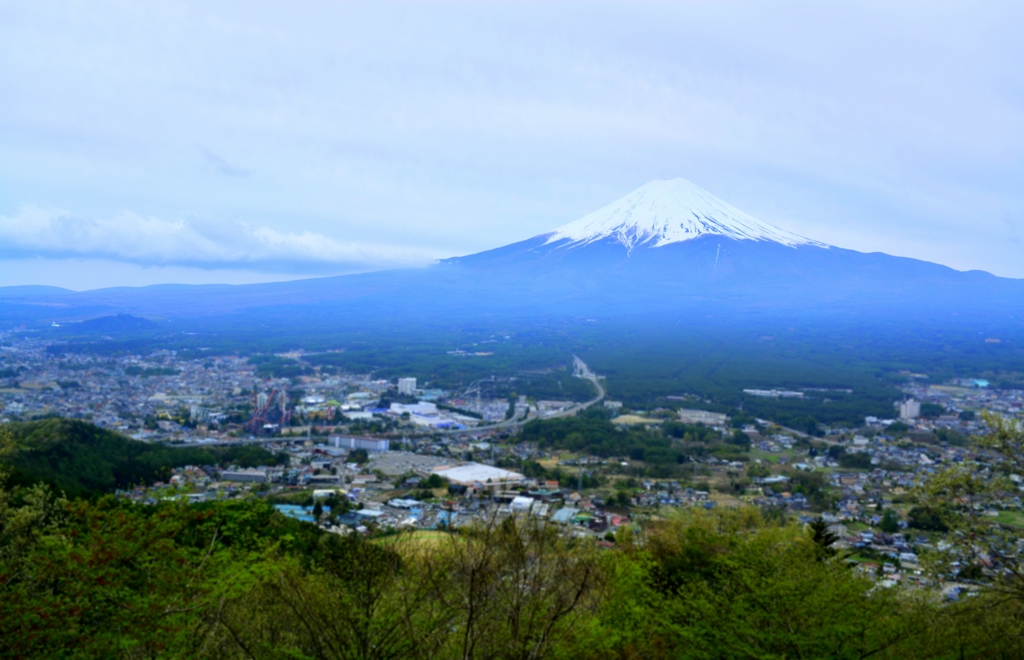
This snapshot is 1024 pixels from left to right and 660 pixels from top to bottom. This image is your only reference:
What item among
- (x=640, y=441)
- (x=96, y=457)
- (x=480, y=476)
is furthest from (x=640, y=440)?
(x=96, y=457)

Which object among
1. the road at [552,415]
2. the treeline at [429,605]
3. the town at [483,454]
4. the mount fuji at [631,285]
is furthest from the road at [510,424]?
the mount fuji at [631,285]

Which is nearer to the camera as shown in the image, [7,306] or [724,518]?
[724,518]

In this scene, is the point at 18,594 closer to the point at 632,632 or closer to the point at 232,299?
the point at 632,632

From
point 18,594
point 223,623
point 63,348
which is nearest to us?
point 18,594

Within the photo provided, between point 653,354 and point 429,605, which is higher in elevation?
point 429,605

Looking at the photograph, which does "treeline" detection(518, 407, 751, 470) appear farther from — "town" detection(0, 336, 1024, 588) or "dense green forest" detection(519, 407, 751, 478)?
"town" detection(0, 336, 1024, 588)

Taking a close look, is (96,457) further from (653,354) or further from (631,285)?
(631,285)

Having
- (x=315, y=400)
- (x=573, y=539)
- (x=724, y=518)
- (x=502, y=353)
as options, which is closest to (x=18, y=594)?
(x=573, y=539)
